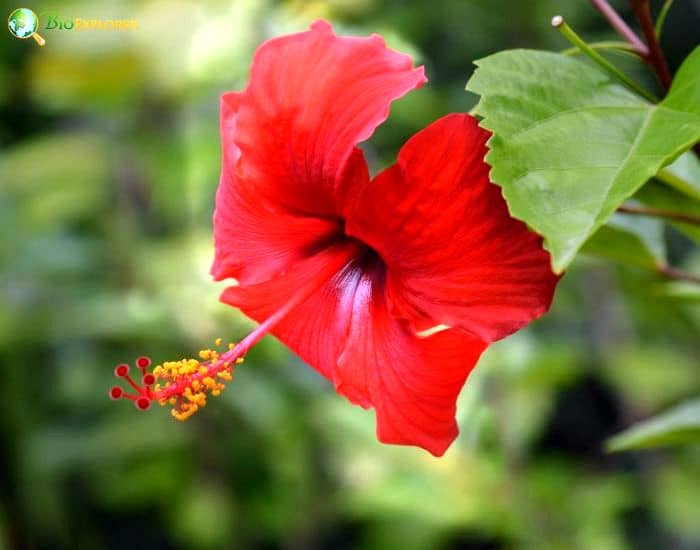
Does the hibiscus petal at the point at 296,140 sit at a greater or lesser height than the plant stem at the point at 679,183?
greater

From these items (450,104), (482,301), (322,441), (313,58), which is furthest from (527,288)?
(450,104)

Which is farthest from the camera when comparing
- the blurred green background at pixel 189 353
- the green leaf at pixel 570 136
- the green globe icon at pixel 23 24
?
the blurred green background at pixel 189 353

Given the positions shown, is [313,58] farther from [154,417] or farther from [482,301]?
[154,417]

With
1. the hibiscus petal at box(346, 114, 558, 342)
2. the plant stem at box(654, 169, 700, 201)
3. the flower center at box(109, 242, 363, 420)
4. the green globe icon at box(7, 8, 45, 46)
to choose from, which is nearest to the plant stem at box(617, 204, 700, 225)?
the plant stem at box(654, 169, 700, 201)

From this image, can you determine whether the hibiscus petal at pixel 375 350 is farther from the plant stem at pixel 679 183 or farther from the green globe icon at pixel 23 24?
the green globe icon at pixel 23 24

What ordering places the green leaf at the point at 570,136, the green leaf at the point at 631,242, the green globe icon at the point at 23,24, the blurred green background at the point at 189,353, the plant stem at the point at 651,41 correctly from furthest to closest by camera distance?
the blurred green background at the point at 189,353 < the green globe icon at the point at 23,24 < the green leaf at the point at 631,242 < the plant stem at the point at 651,41 < the green leaf at the point at 570,136

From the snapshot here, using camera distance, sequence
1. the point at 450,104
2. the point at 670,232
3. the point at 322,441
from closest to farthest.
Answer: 1. the point at 322,441
2. the point at 450,104
3. the point at 670,232

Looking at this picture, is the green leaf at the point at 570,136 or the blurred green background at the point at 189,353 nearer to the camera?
the green leaf at the point at 570,136

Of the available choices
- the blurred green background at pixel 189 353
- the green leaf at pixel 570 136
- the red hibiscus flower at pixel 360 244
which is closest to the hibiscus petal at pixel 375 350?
the red hibiscus flower at pixel 360 244
